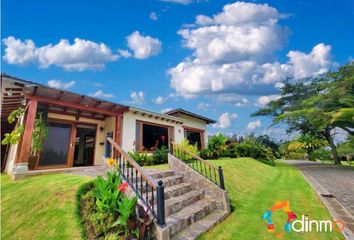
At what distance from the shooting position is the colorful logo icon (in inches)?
155

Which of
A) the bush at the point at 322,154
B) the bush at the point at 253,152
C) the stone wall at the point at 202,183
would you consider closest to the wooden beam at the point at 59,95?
the stone wall at the point at 202,183

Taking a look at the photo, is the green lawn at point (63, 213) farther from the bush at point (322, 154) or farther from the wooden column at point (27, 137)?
the bush at point (322, 154)

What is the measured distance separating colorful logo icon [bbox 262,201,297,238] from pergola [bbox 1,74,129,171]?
7209 mm

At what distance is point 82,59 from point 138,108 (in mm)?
4500

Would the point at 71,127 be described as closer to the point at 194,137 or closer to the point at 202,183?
the point at 202,183

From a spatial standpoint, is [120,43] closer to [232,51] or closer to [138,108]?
[138,108]

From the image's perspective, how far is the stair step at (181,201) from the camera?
4109 millimetres

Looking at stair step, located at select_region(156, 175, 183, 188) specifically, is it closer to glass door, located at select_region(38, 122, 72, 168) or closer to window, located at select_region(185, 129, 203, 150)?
glass door, located at select_region(38, 122, 72, 168)

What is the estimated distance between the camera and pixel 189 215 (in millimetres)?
4043

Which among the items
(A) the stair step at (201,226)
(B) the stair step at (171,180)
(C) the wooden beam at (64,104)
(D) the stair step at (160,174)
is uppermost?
(C) the wooden beam at (64,104)

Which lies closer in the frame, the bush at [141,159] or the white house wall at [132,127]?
the bush at [141,159]

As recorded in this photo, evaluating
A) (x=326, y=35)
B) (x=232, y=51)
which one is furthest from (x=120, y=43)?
(x=326, y=35)

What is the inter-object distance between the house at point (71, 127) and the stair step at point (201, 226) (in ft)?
17.2

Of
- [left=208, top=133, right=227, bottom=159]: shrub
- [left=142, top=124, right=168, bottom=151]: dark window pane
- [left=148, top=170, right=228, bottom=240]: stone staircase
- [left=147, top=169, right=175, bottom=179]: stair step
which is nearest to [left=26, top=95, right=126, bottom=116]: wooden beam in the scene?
[left=142, top=124, right=168, bottom=151]: dark window pane
